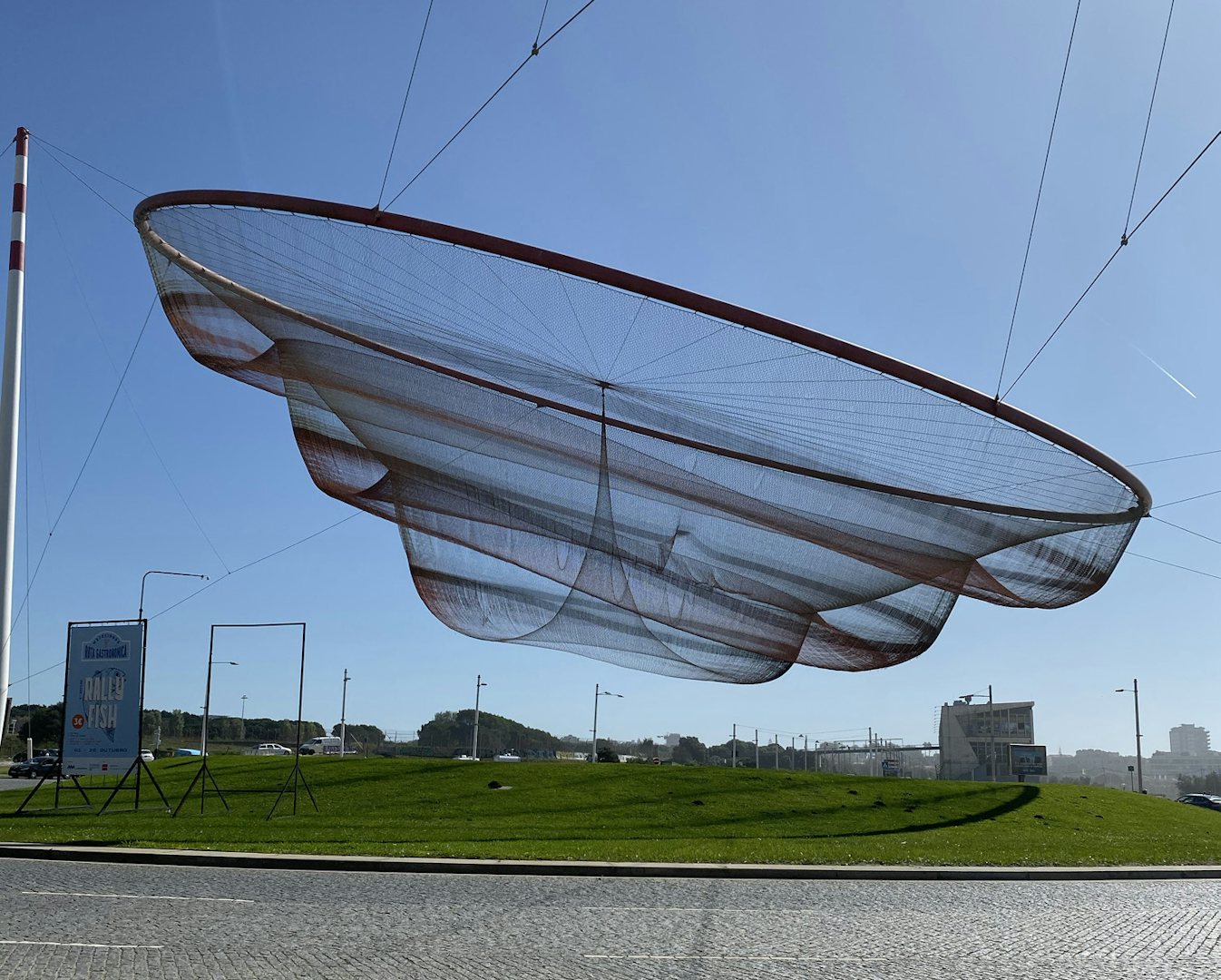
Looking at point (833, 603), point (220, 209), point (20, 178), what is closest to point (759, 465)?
point (833, 603)

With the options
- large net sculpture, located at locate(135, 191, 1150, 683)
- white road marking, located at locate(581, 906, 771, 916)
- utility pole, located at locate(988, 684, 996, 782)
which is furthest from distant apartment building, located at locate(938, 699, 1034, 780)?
white road marking, located at locate(581, 906, 771, 916)

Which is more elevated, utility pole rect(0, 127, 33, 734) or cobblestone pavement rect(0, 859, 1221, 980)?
utility pole rect(0, 127, 33, 734)

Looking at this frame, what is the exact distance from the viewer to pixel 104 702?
23.0 metres

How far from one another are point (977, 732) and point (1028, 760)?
10.9ft

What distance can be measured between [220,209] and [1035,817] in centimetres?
2580

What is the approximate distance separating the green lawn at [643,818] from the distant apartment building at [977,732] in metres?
23.6

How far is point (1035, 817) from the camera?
31.0 meters

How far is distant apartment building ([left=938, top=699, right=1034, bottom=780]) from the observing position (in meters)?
65.4

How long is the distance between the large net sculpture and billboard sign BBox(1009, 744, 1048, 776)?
4609cm

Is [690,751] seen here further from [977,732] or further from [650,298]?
[650,298]

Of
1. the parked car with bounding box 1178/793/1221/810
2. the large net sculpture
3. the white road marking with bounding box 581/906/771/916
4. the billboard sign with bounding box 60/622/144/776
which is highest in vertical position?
the large net sculpture

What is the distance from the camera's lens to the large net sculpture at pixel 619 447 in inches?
564

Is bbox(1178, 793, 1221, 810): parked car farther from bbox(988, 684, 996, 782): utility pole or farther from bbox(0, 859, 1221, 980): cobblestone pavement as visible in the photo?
bbox(0, 859, 1221, 980): cobblestone pavement

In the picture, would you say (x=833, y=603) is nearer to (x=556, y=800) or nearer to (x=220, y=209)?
(x=556, y=800)
